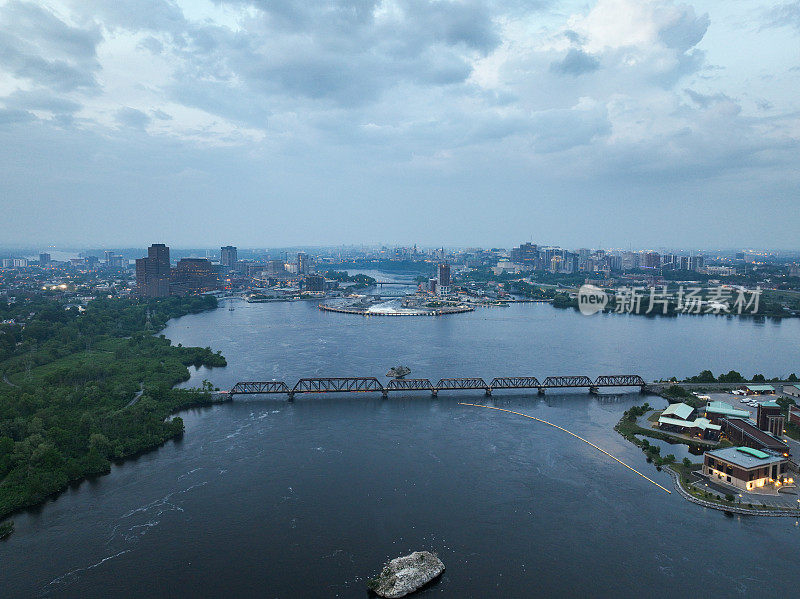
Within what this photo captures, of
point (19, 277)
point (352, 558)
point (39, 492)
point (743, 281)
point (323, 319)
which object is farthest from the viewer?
point (19, 277)

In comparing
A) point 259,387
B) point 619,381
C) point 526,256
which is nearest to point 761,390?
point 619,381

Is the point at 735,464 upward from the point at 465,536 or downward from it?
upward

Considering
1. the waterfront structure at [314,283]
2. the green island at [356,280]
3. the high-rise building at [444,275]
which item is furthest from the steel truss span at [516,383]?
the green island at [356,280]

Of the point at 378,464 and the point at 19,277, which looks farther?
the point at 19,277

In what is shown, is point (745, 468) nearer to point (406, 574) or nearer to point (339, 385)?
point (406, 574)

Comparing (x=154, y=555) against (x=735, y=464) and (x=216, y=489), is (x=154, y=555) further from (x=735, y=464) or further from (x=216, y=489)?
(x=735, y=464)

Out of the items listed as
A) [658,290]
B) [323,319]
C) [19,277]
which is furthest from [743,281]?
[19,277]

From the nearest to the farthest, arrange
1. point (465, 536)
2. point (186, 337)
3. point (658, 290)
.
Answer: point (465, 536) < point (186, 337) < point (658, 290)
